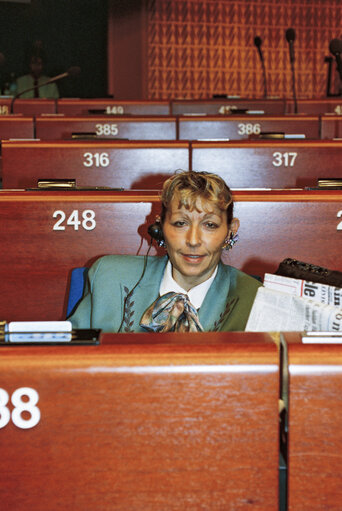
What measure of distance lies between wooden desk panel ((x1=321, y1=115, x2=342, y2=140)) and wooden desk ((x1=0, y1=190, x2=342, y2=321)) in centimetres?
211

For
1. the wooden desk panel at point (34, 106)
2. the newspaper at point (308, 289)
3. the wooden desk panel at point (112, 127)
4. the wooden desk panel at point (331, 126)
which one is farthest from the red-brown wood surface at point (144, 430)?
the wooden desk panel at point (34, 106)

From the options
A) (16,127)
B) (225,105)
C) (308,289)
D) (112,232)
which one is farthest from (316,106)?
(308,289)

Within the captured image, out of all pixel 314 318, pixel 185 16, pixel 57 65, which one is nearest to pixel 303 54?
pixel 185 16

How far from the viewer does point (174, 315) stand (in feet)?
4.62

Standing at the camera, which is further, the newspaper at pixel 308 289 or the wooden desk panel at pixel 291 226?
the wooden desk panel at pixel 291 226

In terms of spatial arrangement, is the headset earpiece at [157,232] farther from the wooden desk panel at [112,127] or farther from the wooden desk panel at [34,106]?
the wooden desk panel at [34,106]

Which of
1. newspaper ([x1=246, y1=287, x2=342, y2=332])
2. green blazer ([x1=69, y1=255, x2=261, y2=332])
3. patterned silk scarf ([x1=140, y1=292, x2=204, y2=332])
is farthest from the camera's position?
green blazer ([x1=69, y1=255, x2=261, y2=332])

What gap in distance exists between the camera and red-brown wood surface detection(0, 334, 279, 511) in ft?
1.90

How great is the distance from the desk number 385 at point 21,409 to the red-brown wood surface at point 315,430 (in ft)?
0.77

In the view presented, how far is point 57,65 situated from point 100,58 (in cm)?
61

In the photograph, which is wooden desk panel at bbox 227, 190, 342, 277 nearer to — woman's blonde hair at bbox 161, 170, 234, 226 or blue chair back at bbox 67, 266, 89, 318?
woman's blonde hair at bbox 161, 170, 234, 226

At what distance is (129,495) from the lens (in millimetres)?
588

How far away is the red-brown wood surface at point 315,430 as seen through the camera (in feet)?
1.87

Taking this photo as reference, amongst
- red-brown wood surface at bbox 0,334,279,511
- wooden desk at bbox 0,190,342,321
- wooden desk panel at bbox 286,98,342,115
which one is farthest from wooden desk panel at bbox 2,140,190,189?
wooden desk panel at bbox 286,98,342,115
